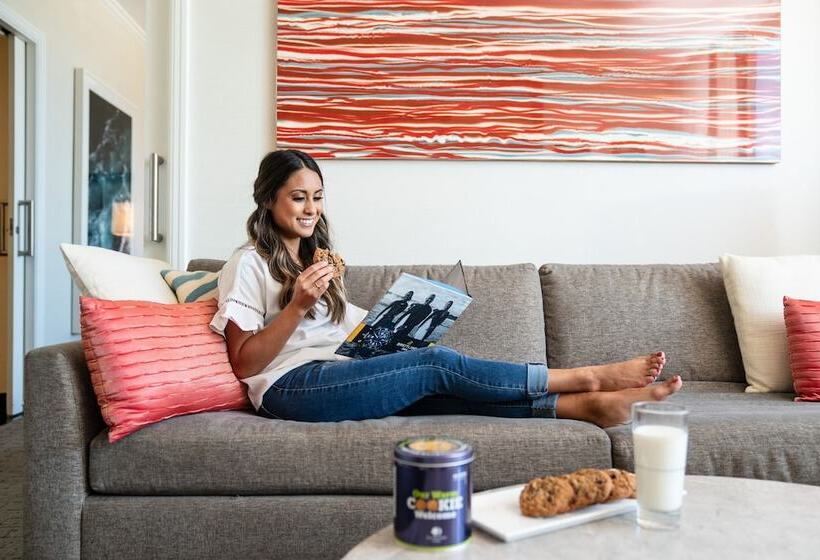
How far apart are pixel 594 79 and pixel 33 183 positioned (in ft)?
9.92

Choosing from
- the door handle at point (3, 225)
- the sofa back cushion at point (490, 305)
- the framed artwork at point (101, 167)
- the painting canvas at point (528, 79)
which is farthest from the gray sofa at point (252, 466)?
the framed artwork at point (101, 167)

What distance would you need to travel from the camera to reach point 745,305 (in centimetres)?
215

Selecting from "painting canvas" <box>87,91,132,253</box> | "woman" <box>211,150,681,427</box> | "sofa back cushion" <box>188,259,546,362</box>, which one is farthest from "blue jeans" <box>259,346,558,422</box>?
"painting canvas" <box>87,91,132,253</box>

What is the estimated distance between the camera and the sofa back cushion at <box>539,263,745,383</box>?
2193mm

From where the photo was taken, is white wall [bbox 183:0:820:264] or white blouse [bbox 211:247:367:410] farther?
white wall [bbox 183:0:820:264]

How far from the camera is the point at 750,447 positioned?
1555 millimetres

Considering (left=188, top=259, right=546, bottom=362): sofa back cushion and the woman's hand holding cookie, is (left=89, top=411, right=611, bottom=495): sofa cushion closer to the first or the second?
the woman's hand holding cookie

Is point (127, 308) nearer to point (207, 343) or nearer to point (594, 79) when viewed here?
point (207, 343)

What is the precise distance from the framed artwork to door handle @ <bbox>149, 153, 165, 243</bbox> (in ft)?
6.90

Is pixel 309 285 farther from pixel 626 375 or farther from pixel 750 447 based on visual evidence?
pixel 750 447

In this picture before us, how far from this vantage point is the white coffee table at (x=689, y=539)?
0.84 meters

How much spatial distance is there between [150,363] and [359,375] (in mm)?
462

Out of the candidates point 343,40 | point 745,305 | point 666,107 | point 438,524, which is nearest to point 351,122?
point 343,40

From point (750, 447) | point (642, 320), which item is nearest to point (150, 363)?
point (750, 447)
